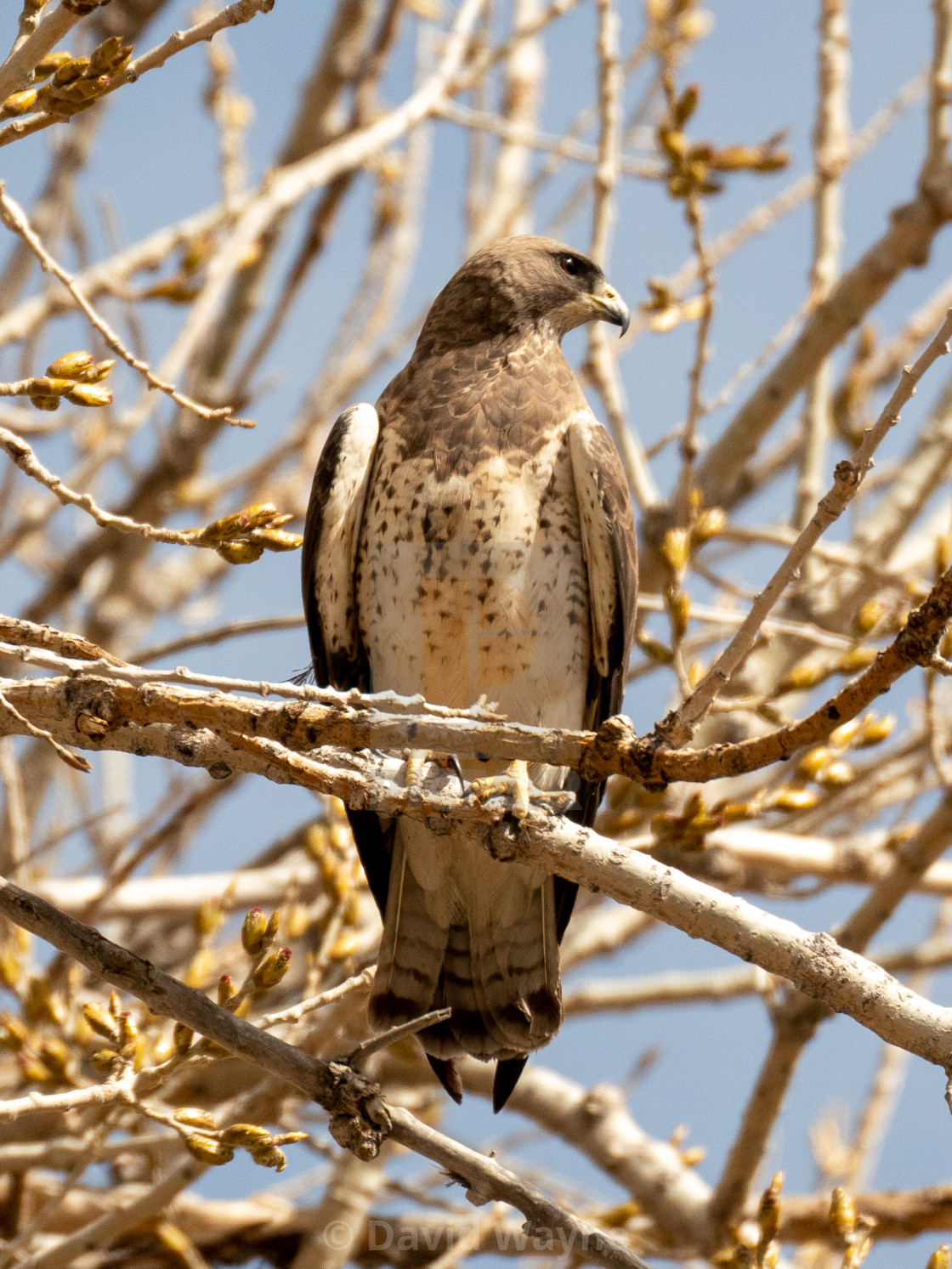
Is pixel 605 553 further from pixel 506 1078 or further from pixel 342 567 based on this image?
pixel 506 1078

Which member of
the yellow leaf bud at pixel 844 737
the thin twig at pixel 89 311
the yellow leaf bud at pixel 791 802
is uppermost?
the yellow leaf bud at pixel 844 737

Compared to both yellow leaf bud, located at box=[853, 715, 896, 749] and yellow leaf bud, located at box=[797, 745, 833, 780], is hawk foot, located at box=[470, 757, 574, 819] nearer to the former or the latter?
yellow leaf bud, located at box=[797, 745, 833, 780]

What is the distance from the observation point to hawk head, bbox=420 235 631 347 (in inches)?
173

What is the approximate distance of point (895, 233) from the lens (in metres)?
4.89

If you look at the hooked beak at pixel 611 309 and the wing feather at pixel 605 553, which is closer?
the wing feather at pixel 605 553

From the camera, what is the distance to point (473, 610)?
376 cm

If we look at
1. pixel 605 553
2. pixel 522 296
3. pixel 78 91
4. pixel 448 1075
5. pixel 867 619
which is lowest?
pixel 448 1075

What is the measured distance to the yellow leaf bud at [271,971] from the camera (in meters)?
2.83

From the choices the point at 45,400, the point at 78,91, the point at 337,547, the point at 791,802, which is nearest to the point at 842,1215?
the point at 791,802

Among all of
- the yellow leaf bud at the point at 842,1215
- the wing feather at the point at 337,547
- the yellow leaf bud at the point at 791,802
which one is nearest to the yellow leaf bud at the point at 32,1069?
the wing feather at the point at 337,547

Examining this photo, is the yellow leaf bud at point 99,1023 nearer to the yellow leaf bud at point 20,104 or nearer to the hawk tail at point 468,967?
the hawk tail at point 468,967

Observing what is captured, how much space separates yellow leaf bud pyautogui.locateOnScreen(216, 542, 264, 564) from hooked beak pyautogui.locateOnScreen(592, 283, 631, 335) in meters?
2.25

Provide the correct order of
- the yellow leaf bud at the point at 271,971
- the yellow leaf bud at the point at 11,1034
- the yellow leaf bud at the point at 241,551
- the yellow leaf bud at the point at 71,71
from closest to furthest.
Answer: the yellow leaf bud at the point at 71,71 → the yellow leaf bud at the point at 241,551 → the yellow leaf bud at the point at 271,971 → the yellow leaf bud at the point at 11,1034

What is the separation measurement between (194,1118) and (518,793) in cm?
95
